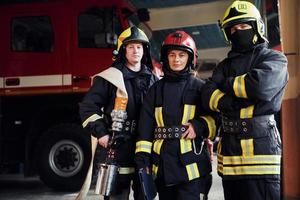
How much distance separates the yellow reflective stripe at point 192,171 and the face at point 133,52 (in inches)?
35.9

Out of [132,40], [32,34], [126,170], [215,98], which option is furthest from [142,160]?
[32,34]

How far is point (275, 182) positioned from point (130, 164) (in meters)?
1.07

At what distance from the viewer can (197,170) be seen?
2.76m

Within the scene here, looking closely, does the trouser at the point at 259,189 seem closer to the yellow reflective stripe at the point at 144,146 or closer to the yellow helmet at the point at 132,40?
the yellow reflective stripe at the point at 144,146

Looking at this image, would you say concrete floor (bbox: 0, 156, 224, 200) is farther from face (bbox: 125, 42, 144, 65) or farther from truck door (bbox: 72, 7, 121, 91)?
face (bbox: 125, 42, 144, 65)

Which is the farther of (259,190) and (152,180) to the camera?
(152,180)

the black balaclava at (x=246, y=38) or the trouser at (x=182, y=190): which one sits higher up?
the black balaclava at (x=246, y=38)

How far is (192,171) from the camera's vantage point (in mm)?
2742

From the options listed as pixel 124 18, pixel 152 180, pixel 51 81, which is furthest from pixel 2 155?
pixel 152 180

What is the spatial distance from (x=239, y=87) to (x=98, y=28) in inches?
152

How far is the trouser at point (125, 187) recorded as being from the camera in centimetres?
307

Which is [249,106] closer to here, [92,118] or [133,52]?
[133,52]

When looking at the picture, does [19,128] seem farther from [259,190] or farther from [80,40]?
[259,190]

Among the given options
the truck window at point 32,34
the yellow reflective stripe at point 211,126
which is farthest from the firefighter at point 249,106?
the truck window at point 32,34
